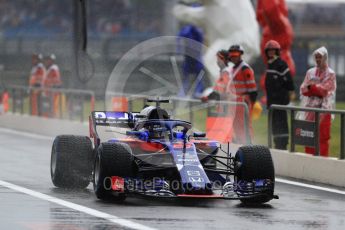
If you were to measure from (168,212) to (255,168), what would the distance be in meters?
1.44

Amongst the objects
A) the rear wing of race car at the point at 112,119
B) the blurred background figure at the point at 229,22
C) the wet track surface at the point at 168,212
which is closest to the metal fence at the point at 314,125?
the wet track surface at the point at 168,212

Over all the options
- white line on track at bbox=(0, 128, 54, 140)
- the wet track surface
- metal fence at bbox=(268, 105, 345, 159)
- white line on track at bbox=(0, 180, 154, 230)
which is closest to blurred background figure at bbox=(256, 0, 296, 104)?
white line on track at bbox=(0, 128, 54, 140)

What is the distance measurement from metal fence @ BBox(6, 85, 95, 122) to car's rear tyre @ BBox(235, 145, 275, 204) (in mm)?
14672

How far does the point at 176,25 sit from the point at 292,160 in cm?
2940

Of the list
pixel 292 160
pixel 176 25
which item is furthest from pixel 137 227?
pixel 176 25

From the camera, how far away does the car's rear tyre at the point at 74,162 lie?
1723 centimetres

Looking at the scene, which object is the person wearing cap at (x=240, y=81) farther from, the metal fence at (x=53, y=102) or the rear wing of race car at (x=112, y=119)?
the metal fence at (x=53, y=102)

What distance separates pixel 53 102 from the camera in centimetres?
3275

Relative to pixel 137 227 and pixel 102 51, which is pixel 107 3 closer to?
Answer: pixel 102 51

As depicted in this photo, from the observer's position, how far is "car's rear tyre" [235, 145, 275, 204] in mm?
15922

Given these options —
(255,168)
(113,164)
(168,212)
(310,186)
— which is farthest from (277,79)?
(168,212)

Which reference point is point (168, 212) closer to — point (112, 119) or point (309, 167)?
point (112, 119)

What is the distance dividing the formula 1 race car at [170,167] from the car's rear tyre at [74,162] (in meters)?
0.06

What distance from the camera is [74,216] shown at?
14328mm
